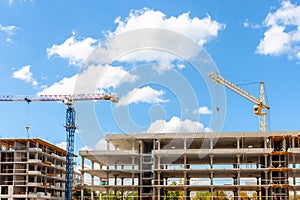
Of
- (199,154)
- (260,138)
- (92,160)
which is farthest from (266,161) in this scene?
(92,160)

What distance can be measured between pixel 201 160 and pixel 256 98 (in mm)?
30877

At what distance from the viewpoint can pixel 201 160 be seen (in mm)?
73938

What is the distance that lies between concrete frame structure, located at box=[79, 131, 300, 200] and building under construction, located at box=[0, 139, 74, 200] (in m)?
12.4

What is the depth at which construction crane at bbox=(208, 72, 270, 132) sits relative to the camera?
97.6 metres

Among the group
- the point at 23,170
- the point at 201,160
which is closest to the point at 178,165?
the point at 201,160

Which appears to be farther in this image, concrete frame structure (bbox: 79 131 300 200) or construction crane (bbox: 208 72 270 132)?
construction crane (bbox: 208 72 270 132)

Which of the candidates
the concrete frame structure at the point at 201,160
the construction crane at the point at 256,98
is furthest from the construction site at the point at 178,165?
the construction crane at the point at 256,98

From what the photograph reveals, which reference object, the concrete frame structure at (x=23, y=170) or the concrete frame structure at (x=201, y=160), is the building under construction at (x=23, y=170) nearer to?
the concrete frame structure at (x=23, y=170)

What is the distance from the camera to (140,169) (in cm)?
6962

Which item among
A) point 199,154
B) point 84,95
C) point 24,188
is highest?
point 84,95

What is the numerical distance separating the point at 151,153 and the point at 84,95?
35.0 metres

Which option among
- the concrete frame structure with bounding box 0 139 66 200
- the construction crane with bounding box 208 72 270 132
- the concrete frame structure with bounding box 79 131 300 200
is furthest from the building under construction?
the construction crane with bounding box 208 72 270 132

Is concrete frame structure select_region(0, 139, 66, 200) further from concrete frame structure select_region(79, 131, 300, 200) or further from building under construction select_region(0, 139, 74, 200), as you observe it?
concrete frame structure select_region(79, 131, 300, 200)

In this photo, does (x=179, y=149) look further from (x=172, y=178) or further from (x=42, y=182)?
(x=42, y=182)
